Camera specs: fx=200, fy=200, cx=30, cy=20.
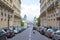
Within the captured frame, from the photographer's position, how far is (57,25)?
46281mm

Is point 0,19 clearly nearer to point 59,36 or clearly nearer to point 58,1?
point 58,1

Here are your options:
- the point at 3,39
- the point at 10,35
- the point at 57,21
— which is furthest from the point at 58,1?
the point at 3,39

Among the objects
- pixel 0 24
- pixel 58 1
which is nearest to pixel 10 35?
pixel 0 24

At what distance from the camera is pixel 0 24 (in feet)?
140

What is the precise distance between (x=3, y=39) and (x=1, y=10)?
82.6 feet

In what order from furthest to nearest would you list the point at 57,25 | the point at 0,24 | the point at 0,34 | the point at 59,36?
the point at 57,25, the point at 0,24, the point at 59,36, the point at 0,34

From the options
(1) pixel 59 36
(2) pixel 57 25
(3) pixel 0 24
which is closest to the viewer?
(1) pixel 59 36

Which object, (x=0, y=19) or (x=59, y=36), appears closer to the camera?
(x=59, y=36)

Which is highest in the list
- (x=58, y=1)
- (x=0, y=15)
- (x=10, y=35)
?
(x=58, y=1)

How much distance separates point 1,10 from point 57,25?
Answer: 1324 cm

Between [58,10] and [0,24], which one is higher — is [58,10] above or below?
above

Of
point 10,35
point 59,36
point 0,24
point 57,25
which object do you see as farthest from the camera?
point 57,25

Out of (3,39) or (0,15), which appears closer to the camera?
(3,39)

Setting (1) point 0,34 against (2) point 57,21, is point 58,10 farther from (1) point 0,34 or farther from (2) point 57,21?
(1) point 0,34
